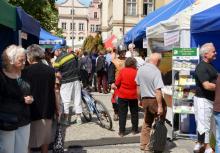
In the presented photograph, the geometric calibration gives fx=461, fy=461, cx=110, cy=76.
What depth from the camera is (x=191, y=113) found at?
945 centimetres

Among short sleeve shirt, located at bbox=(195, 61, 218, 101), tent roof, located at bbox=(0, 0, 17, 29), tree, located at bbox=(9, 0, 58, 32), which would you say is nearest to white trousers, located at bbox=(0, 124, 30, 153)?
tent roof, located at bbox=(0, 0, 17, 29)

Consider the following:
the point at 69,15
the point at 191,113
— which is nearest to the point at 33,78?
the point at 191,113

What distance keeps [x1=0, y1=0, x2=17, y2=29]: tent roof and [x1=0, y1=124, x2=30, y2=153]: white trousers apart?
2544 mm

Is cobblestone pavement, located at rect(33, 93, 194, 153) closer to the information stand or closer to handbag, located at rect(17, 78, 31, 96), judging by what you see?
the information stand

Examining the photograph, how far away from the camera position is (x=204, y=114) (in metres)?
7.59

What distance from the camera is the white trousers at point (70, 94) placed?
35.3 ft

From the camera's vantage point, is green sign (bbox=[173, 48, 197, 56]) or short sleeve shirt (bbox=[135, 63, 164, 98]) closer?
short sleeve shirt (bbox=[135, 63, 164, 98])

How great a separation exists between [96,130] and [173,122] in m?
1.82

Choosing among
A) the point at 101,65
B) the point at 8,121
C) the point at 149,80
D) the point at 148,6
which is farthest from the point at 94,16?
the point at 8,121

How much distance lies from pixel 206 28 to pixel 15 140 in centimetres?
463

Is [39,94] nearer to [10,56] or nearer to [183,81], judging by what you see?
[10,56]

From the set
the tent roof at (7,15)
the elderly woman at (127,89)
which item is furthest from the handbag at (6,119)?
the elderly woman at (127,89)

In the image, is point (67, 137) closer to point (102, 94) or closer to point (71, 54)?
point (71, 54)

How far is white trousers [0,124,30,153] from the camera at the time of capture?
4.97 metres
